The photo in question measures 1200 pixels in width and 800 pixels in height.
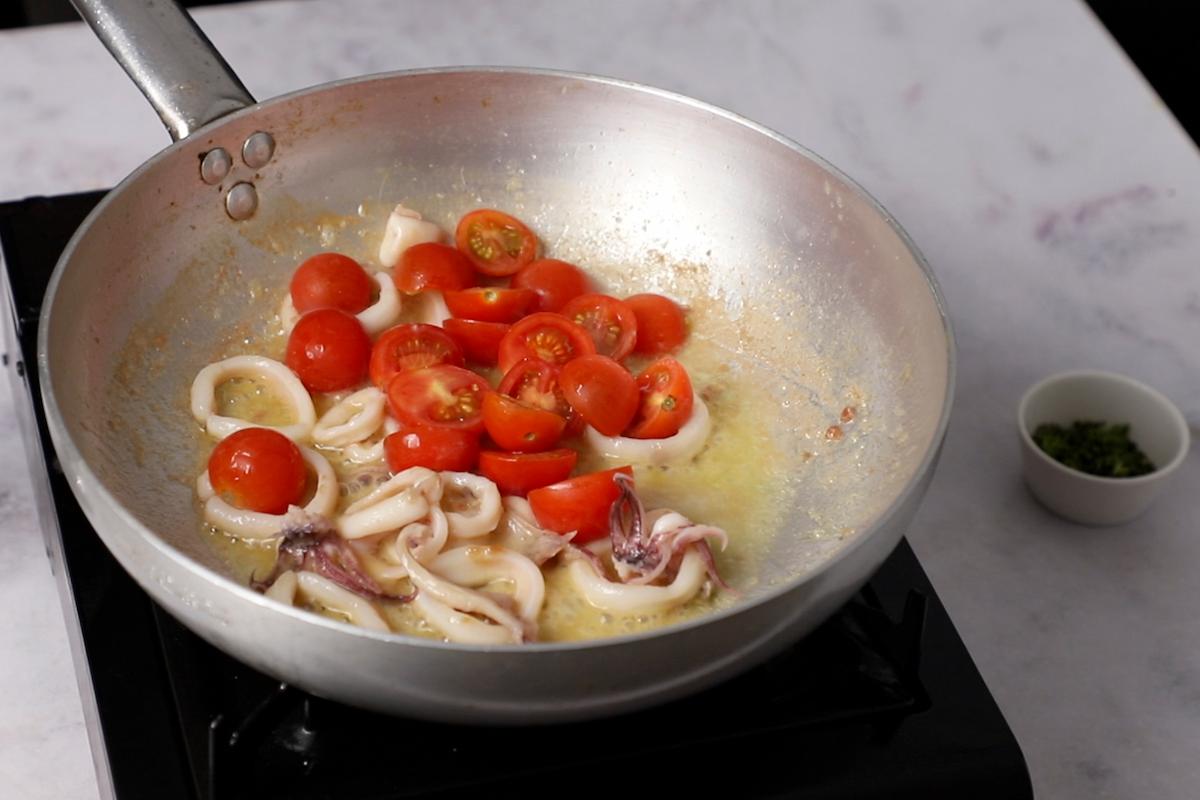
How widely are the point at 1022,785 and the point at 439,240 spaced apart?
0.82m

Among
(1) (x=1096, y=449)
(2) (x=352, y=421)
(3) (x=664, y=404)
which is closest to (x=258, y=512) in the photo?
(2) (x=352, y=421)

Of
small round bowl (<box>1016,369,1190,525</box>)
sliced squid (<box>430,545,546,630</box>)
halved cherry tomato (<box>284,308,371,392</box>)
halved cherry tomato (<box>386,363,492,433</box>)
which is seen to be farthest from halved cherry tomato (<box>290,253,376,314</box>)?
small round bowl (<box>1016,369,1190,525</box>)

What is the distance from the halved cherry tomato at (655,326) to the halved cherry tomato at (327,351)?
0.29 meters

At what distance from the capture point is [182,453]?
131 centimetres

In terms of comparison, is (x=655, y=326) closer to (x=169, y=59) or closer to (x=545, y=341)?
(x=545, y=341)

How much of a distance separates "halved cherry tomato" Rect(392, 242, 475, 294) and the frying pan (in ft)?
0.32

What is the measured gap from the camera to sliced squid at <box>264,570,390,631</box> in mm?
1120

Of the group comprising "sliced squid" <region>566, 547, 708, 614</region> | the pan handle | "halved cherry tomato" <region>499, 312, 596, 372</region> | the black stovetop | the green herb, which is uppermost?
the pan handle

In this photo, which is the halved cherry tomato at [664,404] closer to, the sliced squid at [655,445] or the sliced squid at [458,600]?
the sliced squid at [655,445]

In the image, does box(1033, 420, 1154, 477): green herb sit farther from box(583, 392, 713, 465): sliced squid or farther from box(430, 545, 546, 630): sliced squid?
box(430, 545, 546, 630): sliced squid

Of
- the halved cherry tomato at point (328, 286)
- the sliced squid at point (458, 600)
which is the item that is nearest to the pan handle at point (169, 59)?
the halved cherry tomato at point (328, 286)

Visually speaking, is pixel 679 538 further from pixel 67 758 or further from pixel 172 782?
pixel 67 758

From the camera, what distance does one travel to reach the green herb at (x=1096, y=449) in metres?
1.57

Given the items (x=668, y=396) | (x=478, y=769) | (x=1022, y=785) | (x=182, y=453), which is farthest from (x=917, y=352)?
(x=182, y=453)
